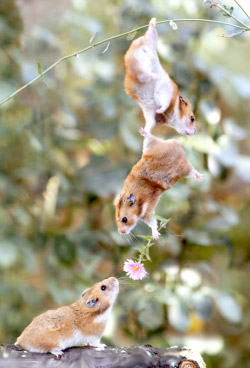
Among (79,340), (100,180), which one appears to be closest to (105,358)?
(79,340)

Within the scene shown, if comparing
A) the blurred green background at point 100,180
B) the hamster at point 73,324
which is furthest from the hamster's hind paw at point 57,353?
the blurred green background at point 100,180

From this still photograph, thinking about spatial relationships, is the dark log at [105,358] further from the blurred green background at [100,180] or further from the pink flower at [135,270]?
the blurred green background at [100,180]

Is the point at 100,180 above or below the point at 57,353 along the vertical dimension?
above

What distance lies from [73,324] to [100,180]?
1000 millimetres

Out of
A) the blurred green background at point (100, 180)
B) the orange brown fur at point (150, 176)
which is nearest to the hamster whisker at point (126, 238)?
Result: the orange brown fur at point (150, 176)

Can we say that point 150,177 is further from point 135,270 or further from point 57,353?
point 57,353

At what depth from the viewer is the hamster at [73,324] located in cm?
72

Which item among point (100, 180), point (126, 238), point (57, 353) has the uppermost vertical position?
point (100, 180)

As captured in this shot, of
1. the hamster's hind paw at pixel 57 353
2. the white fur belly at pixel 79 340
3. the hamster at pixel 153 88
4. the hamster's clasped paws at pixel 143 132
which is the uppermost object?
the hamster at pixel 153 88

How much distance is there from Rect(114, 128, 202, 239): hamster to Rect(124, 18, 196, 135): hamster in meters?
0.02

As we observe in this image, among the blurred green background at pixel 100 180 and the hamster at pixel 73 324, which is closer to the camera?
the hamster at pixel 73 324

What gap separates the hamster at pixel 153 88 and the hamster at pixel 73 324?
0.19 meters

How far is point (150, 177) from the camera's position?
27.1 inches

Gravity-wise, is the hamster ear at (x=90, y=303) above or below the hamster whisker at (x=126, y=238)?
below
